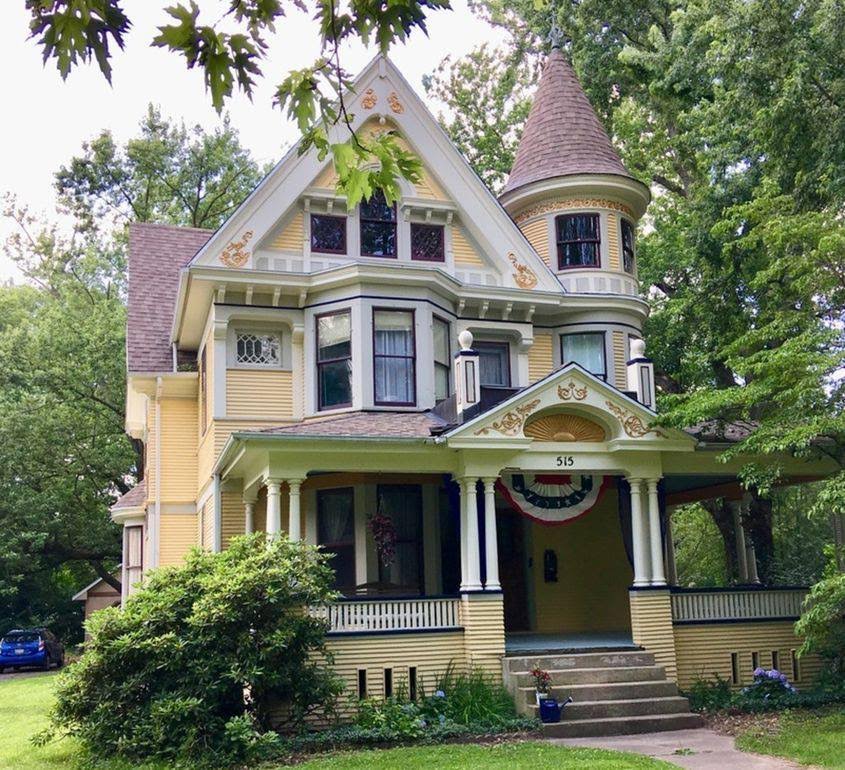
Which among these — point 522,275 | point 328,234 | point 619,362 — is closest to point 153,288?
point 328,234

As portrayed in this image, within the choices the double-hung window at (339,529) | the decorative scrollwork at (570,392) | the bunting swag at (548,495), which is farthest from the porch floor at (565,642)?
the decorative scrollwork at (570,392)

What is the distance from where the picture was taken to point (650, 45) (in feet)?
83.0

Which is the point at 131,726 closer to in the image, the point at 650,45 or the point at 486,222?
the point at 486,222

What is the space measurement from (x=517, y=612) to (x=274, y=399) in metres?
6.03

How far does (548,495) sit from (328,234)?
6273 millimetres

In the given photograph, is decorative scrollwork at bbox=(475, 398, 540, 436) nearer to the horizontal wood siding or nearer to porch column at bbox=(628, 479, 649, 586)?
porch column at bbox=(628, 479, 649, 586)

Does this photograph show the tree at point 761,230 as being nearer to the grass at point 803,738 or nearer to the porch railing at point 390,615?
the grass at point 803,738

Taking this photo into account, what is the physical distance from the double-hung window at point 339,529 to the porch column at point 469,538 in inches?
88.6

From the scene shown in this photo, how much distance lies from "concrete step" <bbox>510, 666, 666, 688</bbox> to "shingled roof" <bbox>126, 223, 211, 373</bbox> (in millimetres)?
10239

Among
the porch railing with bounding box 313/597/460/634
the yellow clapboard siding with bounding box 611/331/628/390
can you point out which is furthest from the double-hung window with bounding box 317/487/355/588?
the yellow clapboard siding with bounding box 611/331/628/390

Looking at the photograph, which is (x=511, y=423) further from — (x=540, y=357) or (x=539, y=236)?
(x=539, y=236)

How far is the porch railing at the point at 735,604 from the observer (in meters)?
16.3

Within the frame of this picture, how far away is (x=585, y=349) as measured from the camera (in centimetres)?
1988

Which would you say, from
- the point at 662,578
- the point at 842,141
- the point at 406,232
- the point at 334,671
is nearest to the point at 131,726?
the point at 334,671
